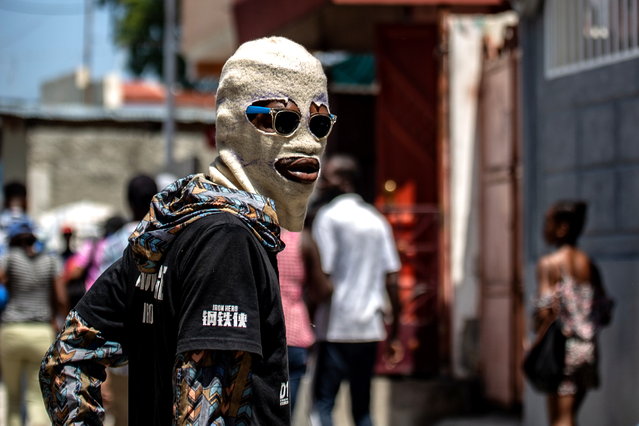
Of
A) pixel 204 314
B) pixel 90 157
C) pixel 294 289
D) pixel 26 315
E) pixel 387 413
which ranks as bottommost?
pixel 387 413

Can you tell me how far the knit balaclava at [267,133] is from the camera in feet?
9.51

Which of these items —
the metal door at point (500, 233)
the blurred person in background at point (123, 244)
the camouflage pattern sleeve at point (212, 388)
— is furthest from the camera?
the metal door at point (500, 233)

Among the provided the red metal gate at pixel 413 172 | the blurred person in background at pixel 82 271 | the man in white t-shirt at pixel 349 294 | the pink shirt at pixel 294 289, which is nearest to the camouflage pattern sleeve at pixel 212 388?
the pink shirt at pixel 294 289

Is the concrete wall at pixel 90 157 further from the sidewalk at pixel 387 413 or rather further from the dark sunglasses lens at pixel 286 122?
the dark sunglasses lens at pixel 286 122

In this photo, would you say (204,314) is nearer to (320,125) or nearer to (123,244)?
(320,125)

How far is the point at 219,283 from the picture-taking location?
257cm

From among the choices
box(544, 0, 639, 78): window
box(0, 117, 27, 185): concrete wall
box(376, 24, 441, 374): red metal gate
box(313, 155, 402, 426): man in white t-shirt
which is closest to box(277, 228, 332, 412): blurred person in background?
box(313, 155, 402, 426): man in white t-shirt

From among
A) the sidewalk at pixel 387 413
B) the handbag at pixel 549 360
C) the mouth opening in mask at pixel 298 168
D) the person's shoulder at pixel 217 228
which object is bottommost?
the sidewalk at pixel 387 413

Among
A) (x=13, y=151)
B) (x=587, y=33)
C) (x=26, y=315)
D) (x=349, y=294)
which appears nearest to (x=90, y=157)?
(x=13, y=151)

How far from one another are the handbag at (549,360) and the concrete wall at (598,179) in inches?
20.4

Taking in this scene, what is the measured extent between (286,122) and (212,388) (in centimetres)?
72

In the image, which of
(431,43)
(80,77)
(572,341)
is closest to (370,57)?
(431,43)

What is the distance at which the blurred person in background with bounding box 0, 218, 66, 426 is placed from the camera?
8180 millimetres

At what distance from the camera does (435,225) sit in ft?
33.0
